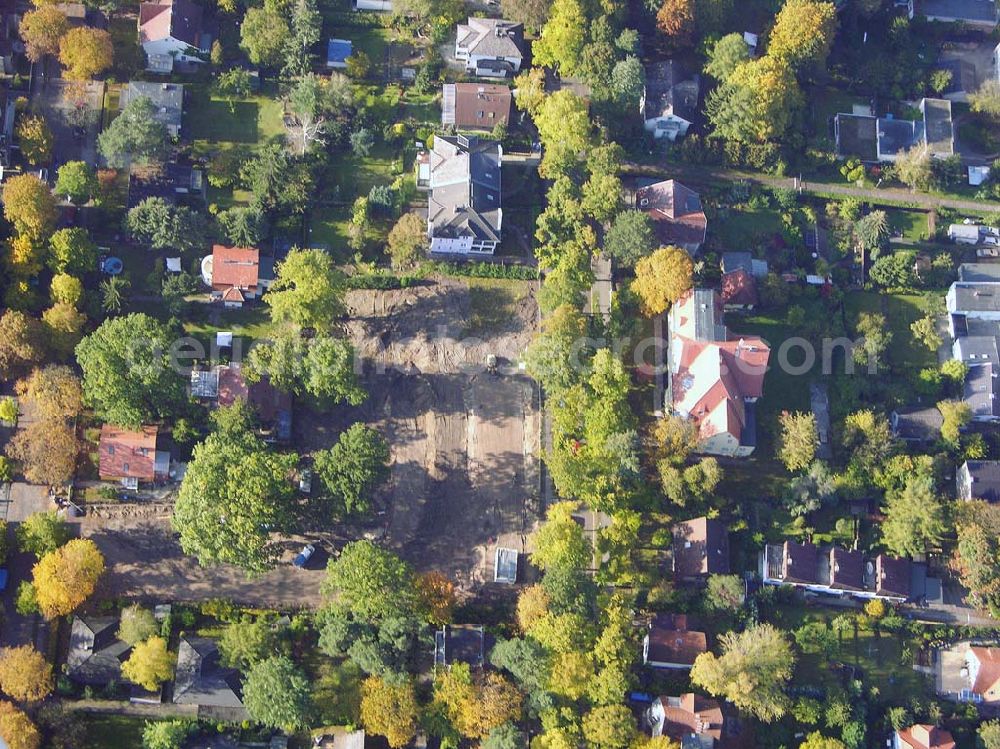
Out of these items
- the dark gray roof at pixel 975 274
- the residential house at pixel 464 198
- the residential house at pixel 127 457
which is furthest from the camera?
the dark gray roof at pixel 975 274

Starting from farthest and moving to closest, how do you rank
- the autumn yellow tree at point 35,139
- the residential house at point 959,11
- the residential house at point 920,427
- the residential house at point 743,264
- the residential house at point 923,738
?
1. the residential house at point 959,11
2. the residential house at point 743,264
3. the autumn yellow tree at point 35,139
4. the residential house at point 920,427
5. the residential house at point 923,738

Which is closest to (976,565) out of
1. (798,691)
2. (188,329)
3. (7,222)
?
(798,691)

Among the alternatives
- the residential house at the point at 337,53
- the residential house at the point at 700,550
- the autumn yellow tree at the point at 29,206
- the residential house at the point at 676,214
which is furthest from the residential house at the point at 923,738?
the autumn yellow tree at the point at 29,206

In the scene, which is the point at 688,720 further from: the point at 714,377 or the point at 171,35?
the point at 171,35

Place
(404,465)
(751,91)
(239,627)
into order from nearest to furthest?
(239,627), (404,465), (751,91)

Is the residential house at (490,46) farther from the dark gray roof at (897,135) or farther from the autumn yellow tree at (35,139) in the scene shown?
the autumn yellow tree at (35,139)

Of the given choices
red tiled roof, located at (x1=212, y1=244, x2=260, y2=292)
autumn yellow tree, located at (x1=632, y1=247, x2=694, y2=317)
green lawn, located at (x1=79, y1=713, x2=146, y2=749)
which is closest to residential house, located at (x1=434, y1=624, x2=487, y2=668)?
green lawn, located at (x1=79, y1=713, x2=146, y2=749)

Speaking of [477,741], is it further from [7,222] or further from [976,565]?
[7,222]
